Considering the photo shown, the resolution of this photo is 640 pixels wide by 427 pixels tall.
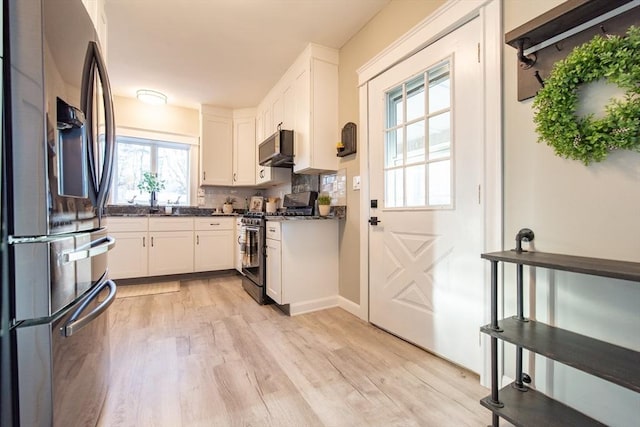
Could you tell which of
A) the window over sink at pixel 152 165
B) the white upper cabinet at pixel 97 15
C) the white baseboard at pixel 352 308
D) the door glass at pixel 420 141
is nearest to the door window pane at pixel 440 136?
the door glass at pixel 420 141

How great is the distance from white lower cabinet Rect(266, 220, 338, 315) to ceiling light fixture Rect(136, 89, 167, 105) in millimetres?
2534

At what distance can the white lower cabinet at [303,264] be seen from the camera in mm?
2488

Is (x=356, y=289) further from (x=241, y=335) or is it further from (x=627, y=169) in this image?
(x=627, y=169)

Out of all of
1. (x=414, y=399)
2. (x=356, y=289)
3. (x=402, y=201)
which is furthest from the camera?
(x=356, y=289)

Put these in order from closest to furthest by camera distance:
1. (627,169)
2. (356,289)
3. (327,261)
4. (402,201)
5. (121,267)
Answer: (627,169) < (402,201) < (356,289) < (327,261) < (121,267)

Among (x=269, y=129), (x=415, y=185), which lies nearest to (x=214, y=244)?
(x=269, y=129)

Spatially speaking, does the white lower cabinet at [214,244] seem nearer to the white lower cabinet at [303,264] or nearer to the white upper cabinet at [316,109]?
the white lower cabinet at [303,264]

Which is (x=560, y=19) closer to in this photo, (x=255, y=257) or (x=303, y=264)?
(x=303, y=264)

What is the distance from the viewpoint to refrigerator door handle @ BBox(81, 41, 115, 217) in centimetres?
101

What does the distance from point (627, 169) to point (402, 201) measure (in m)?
1.15

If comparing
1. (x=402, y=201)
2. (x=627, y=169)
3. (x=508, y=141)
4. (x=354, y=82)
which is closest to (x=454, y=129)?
(x=508, y=141)

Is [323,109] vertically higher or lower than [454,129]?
higher

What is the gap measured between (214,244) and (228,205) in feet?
2.52

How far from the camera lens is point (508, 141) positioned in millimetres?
1358
